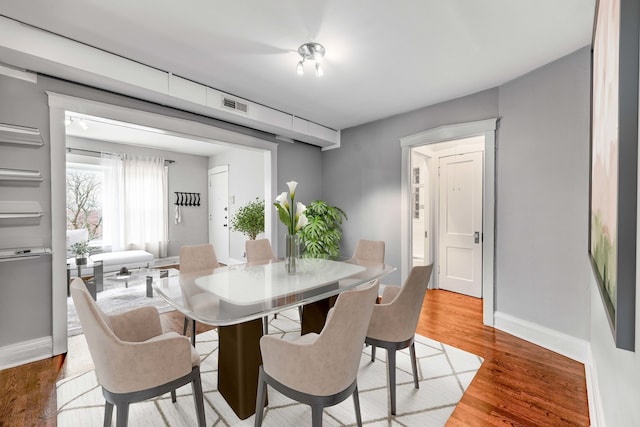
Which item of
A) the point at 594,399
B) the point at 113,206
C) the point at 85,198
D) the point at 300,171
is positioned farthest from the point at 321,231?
the point at 85,198

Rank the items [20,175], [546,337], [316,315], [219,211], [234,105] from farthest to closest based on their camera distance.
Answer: [219,211] → [234,105] → [546,337] → [316,315] → [20,175]

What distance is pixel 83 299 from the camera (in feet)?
4.14

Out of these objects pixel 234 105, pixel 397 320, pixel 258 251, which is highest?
pixel 234 105

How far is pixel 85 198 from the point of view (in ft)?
18.8

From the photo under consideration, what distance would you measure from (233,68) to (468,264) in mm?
4056

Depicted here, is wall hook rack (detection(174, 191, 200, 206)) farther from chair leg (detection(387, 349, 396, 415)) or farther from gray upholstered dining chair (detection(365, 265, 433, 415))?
chair leg (detection(387, 349, 396, 415))

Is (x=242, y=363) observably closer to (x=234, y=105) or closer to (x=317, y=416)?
(x=317, y=416)

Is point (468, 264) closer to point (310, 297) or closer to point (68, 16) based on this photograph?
point (310, 297)

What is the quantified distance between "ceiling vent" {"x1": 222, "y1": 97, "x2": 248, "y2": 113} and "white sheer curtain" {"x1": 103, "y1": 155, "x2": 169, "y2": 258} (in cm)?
394

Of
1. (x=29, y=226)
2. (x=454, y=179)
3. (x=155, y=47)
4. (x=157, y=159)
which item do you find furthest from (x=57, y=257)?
(x=454, y=179)

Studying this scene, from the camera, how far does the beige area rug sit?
1.76 metres

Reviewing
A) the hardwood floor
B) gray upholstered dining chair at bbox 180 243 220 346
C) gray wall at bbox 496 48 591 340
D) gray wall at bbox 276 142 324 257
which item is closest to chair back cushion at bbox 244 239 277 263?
gray upholstered dining chair at bbox 180 243 220 346

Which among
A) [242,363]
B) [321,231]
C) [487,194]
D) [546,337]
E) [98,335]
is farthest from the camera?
[321,231]

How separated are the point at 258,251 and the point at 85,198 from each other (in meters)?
4.75
